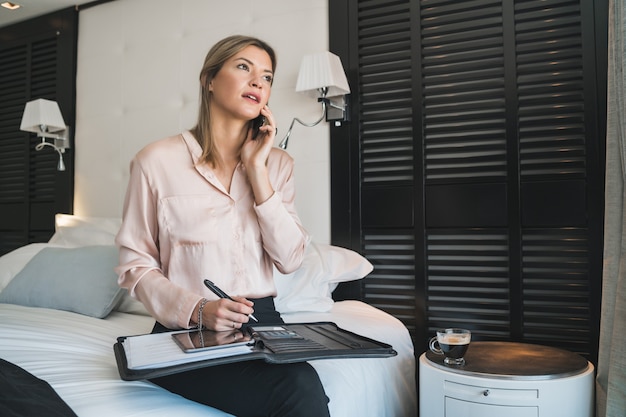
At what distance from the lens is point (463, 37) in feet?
7.41

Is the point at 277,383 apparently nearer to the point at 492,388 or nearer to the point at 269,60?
the point at 492,388

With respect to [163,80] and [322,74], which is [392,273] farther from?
[163,80]

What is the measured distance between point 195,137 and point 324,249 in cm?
85

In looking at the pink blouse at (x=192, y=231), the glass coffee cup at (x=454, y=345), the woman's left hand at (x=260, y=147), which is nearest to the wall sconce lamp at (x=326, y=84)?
the woman's left hand at (x=260, y=147)

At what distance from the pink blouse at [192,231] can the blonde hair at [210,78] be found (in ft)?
0.12

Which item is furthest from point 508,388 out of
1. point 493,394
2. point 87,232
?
point 87,232

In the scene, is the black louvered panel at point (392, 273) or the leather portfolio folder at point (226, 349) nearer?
the leather portfolio folder at point (226, 349)

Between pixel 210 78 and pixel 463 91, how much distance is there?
111cm

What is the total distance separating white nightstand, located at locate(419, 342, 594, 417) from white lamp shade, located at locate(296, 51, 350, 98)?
1223 millimetres

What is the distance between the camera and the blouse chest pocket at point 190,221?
1557 millimetres

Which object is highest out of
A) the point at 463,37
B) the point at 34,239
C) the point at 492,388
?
the point at 463,37

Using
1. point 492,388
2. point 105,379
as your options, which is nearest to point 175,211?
point 105,379

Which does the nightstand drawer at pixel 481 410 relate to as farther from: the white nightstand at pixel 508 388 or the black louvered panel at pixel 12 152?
the black louvered panel at pixel 12 152

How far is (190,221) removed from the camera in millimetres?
1563
